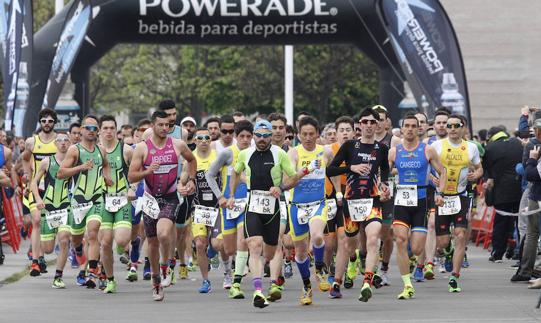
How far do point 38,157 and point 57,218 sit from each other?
1590 millimetres

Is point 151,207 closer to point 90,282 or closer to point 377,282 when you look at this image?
point 90,282

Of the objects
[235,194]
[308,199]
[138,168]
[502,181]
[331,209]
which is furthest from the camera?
[502,181]

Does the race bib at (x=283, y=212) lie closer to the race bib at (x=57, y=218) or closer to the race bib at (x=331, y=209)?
the race bib at (x=331, y=209)

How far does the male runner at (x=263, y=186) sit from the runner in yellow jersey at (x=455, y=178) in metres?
2.65

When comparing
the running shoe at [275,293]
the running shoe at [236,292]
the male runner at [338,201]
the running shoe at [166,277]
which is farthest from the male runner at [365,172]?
the running shoe at [166,277]

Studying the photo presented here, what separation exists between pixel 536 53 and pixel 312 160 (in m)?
27.5

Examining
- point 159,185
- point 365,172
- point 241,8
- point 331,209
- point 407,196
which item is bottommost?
point 331,209

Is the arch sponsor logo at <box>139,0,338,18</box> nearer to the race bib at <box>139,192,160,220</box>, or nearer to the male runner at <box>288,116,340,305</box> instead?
the male runner at <box>288,116,340,305</box>

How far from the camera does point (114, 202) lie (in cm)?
1573

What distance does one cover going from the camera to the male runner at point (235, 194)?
14586 mm

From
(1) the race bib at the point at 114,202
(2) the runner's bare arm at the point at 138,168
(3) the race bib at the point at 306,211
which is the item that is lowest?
(3) the race bib at the point at 306,211

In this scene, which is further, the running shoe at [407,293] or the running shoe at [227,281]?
the running shoe at [227,281]

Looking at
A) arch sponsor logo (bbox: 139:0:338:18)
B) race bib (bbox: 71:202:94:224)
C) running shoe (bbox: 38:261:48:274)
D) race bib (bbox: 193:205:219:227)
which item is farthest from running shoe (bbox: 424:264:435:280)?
arch sponsor logo (bbox: 139:0:338:18)

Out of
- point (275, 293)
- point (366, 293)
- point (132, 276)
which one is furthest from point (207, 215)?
point (366, 293)
